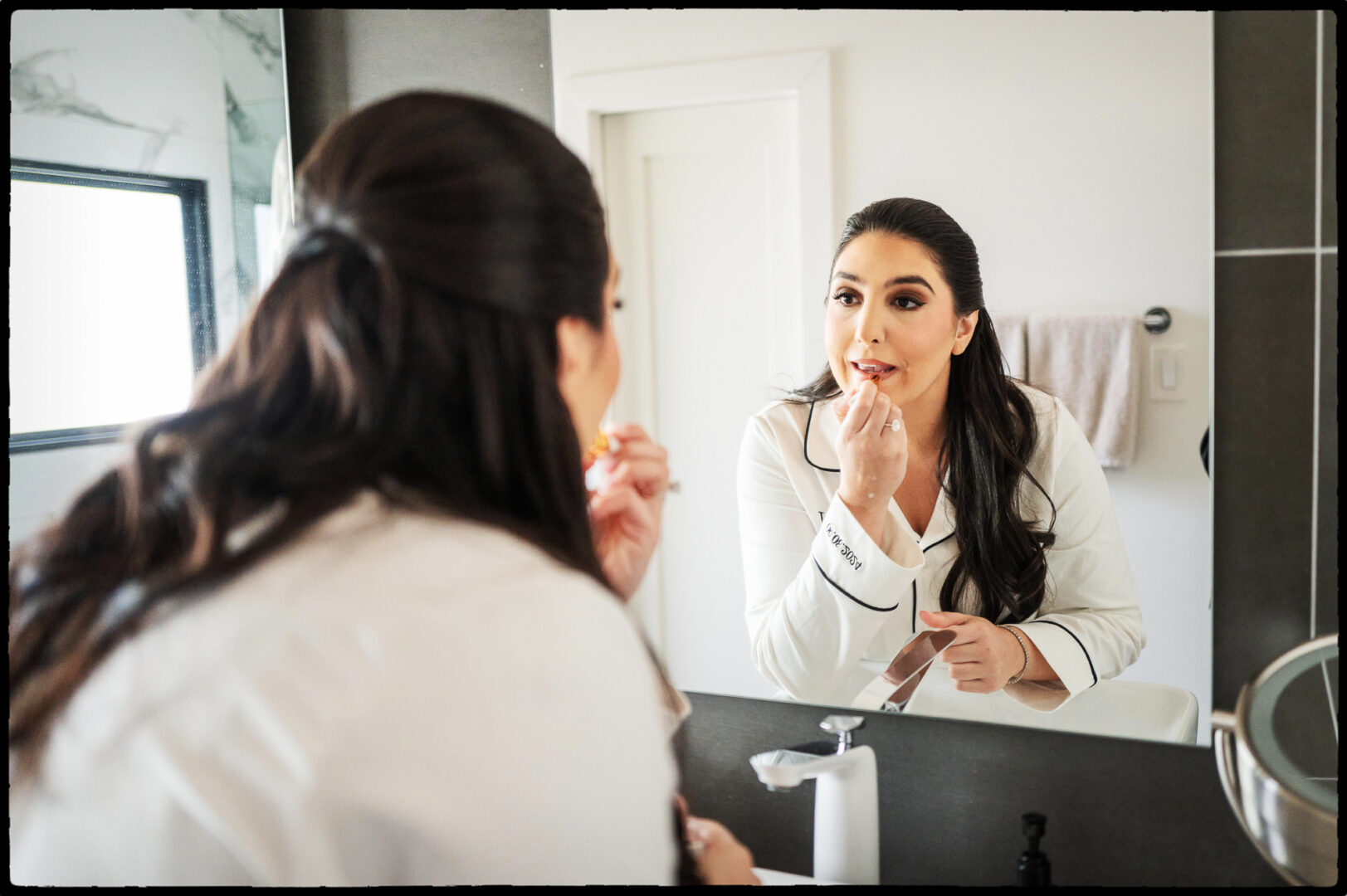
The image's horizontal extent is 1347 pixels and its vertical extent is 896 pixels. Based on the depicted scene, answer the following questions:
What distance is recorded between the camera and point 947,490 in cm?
97

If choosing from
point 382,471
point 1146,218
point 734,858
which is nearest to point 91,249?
point 382,471

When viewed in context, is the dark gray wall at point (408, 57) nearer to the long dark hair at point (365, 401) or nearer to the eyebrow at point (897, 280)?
the eyebrow at point (897, 280)

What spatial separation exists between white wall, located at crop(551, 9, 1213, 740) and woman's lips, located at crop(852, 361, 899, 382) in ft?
0.37

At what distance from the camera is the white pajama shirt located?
0.95m

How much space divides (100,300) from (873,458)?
36.7 inches

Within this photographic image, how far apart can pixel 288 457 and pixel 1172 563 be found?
0.77 metres

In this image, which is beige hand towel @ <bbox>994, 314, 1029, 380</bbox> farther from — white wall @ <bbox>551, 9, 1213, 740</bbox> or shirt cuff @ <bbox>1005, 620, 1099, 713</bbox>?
shirt cuff @ <bbox>1005, 620, 1099, 713</bbox>

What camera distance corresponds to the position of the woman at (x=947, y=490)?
3.11ft

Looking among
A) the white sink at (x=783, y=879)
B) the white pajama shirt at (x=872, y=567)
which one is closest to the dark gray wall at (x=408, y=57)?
the white pajama shirt at (x=872, y=567)

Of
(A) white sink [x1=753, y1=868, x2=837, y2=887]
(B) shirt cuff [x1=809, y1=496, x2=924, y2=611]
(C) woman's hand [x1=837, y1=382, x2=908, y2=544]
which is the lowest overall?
(A) white sink [x1=753, y1=868, x2=837, y2=887]

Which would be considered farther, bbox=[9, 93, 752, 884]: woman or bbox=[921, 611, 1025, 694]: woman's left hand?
bbox=[921, 611, 1025, 694]: woman's left hand

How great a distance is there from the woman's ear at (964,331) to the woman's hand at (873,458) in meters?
0.08

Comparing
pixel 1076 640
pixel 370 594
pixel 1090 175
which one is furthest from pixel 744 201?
pixel 370 594

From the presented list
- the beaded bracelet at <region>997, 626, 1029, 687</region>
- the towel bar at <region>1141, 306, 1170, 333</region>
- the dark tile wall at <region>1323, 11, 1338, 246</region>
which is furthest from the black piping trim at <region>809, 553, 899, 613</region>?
the dark tile wall at <region>1323, 11, 1338, 246</region>
